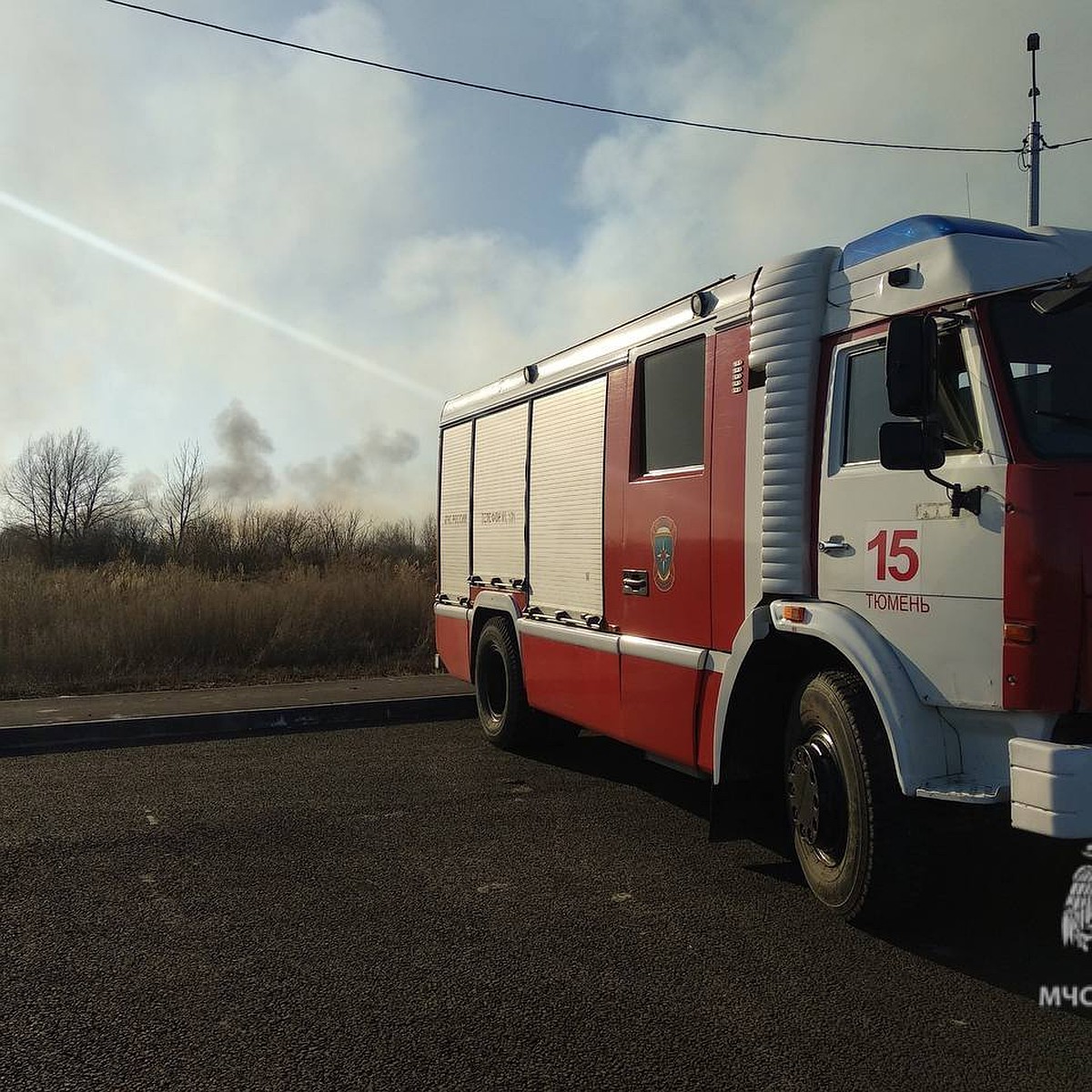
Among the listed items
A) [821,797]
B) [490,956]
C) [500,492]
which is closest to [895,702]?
[821,797]

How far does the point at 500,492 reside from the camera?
857cm

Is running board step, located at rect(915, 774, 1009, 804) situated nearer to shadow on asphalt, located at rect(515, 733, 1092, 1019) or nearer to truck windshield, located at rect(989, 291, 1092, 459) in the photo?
shadow on asphalt, located at rect(515, 733, 1092, 1019)

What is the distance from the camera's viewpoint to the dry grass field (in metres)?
11.9

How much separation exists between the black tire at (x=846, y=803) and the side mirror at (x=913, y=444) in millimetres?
1021

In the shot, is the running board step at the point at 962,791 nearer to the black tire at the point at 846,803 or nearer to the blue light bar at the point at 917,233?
the black tire at the point at 846,803

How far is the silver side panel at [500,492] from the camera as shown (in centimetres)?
819

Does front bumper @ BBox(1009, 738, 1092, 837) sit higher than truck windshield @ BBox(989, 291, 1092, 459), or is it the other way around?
truck windshield @ BBox(989, 291, 1092, 459)

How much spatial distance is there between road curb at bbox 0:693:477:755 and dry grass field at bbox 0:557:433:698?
2.39 metres

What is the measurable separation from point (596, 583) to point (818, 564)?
2.25 m

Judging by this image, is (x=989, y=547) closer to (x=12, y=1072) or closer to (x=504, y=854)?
(x=504, y=854)

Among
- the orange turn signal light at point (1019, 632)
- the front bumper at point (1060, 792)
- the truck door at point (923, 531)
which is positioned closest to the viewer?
the front bumper at point (1060, 792)

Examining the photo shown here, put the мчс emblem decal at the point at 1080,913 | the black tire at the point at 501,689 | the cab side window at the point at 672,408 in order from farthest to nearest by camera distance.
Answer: the black tire at the point at 501,689, the cab side window at the point at 672,408, the мчс emblem decal at the point at 1080,913

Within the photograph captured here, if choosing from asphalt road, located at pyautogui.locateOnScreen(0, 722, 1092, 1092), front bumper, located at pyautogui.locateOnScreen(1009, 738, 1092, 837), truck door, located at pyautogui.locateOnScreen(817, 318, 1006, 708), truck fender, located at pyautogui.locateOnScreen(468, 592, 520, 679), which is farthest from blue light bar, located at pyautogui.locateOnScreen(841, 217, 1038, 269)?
truck fender, located at pyautogui.locateOnScreen(468, 592, 520, 679)

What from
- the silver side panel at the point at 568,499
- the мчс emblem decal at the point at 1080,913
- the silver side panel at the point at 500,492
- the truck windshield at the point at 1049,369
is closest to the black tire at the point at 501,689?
the silver side panel at the point at 500,492
